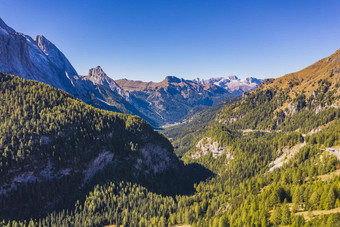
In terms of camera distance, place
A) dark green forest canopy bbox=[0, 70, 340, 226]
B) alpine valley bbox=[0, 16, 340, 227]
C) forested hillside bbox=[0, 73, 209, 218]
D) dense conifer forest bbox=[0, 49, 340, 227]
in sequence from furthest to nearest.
Answer: 1. forested hillside bbox=[0, 73, 209, 218]
2. alpine valley bbox=[0, 16, 340, 227]
3. dense conifer forest bbox=[0, 49, 340, 227]
4. dark green forest canopy bbox=[0, 70, 340, 226]

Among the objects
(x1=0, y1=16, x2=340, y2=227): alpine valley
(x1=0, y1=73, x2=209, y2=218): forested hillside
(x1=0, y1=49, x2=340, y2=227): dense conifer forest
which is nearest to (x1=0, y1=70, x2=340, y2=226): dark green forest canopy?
(x1=0, y1=49, x2=340, y2=227): dense conifer forest

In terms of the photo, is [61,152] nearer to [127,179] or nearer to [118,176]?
[118,176]

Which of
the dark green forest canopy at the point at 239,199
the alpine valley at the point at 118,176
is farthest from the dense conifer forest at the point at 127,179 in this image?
the alpine valley at the point at 118,176

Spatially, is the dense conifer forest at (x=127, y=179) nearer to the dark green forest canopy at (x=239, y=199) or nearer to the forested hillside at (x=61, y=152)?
the dark green forest canopy at (x=239, y=199)

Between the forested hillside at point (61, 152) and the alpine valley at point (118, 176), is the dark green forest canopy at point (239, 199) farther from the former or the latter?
the forested hillside at point (61, 152)

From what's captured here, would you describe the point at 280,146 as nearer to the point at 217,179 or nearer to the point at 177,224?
the point at 217,179

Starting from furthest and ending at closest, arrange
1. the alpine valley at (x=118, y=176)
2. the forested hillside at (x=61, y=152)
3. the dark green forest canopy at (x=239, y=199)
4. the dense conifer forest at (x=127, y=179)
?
the forested hillside at (x=61, y=152)
the alpine valley at (x=118, y=176)
the dense conifer forest at (x=127, y=179)
the dark green forest canopy at (x=239, y=199)

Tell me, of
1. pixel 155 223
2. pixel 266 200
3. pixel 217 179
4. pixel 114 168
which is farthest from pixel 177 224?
pixel 217 179

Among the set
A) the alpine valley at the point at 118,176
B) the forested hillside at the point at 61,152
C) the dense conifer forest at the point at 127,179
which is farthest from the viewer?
the forested hillside at the point at 61,152

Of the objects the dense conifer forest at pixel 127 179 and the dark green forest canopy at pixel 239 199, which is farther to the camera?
the dense conifer forest at pixel 127 179

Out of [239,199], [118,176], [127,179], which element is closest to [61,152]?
[118,176]

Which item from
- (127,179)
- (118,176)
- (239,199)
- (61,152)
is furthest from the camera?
(127,179)

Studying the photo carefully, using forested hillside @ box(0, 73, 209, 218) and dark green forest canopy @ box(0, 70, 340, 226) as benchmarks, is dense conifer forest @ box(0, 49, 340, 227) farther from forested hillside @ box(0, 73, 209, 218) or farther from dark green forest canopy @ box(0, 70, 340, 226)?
forested hillside @ box(0, 73, 209, 218)

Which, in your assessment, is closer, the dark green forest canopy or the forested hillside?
the dark green forest canopy
